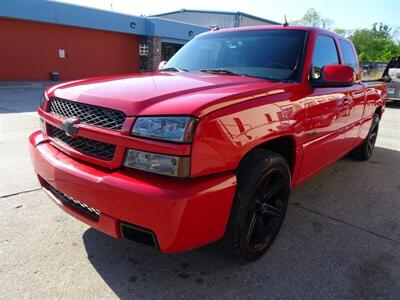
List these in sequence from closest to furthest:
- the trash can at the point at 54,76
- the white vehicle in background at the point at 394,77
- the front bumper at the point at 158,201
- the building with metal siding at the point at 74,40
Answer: the front bumper at the point at 158,201, the white vehicle in background at the point at 394,77, the building with metal siding at the point at 74,40, the trash can at the point at 54,76

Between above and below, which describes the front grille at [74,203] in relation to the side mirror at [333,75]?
below

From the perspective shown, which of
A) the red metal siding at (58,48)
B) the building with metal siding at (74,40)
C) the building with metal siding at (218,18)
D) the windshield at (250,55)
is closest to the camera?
the windshield at (250,55)

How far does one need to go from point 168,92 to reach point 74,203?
0.98 meters

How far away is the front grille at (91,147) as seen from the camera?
205cm

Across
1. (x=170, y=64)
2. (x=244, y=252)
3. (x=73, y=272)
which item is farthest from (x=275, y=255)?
(x=170, y=64)

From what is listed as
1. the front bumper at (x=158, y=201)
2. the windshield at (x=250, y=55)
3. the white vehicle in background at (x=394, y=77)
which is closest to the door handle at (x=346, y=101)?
the windshield at (x=250, y=55)

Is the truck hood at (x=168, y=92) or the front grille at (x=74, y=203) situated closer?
the truck hood at (x=168, y=92)

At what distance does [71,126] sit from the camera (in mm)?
2188

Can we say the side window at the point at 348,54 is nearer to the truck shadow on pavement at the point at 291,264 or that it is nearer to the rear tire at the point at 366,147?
the rear tire at the point at 366,147

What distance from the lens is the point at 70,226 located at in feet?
9.46

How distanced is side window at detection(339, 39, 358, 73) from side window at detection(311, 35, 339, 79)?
363 mm

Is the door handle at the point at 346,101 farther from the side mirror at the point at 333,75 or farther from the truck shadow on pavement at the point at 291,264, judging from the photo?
the truck shadow on pavement at the point at 291,264

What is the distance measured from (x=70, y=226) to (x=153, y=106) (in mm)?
1529

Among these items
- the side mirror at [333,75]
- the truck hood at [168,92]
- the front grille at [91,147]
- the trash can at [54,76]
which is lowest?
the trash can at [54,76]
